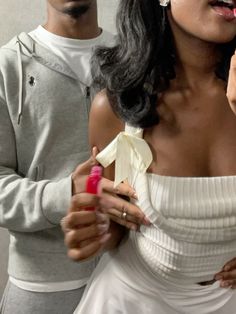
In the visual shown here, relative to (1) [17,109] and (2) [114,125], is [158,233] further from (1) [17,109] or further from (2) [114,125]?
(1) [17,109]

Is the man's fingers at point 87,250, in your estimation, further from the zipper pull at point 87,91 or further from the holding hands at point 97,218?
the zipper pull at point 87,91

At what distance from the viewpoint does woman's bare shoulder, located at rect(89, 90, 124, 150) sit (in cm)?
89

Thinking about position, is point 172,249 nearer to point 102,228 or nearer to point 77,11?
point 102,228

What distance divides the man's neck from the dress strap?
0.35 meters

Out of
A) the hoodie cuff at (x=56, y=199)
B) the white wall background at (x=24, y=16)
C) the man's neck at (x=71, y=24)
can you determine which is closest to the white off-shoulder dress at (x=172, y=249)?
the hoodie cuff at (x=56, y=199)

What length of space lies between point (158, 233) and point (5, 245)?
1.04m

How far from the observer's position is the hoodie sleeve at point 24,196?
973 mm

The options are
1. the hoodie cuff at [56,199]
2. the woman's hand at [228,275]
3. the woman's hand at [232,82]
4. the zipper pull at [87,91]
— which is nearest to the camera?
the woman's hand at [232,82]

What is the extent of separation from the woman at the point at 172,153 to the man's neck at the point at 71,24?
0.19 meters

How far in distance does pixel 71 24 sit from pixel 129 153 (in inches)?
15.7

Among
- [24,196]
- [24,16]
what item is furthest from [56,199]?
[24,16]

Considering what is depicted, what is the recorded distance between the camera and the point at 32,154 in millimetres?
1056

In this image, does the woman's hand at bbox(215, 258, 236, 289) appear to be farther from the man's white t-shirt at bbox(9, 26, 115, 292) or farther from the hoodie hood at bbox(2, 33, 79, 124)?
the hoodie hood at bbox(2, 33, 79, 124)

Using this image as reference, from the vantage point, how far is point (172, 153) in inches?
32.3
